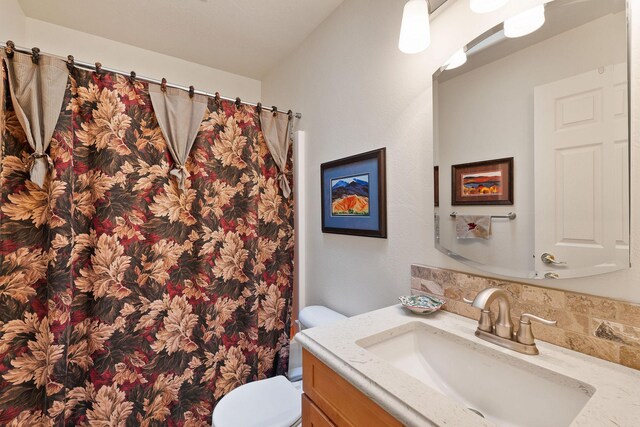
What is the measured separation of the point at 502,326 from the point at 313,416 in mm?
650

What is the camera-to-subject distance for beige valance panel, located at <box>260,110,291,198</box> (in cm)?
191

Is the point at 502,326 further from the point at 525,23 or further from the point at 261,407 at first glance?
the point at 261,407

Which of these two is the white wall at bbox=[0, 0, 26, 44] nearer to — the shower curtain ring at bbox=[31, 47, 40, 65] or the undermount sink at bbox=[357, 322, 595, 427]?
the shower curtain ring at bbox=[31, 47, 40, 65]

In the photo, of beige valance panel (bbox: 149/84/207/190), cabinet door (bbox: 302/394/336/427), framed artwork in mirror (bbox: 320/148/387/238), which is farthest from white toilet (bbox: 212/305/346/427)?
beige valance panel (bbox: 149/84/207/190)

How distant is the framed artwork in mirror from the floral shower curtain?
427mm

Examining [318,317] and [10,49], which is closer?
[10,49]

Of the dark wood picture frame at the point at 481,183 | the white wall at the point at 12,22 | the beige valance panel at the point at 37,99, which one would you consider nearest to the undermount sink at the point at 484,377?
the dark wood picture frame at the point at 481,183

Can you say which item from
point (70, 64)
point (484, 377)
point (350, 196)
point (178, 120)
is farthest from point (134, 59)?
point (484, 377)

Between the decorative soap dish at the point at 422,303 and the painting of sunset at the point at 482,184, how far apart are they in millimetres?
429

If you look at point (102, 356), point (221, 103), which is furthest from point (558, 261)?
point (102, 356)

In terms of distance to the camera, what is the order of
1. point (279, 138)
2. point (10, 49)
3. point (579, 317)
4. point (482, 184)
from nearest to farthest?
point (579, 317), point (482, 184), point (10, 49), point (279, 138)

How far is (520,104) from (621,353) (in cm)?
75

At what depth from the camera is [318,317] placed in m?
1.60

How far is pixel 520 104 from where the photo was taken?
0.91 m
